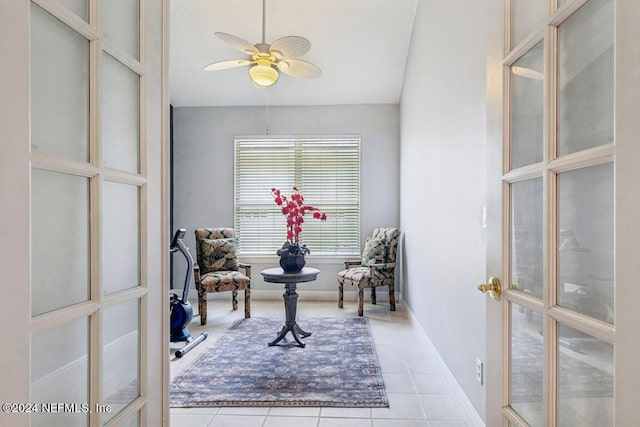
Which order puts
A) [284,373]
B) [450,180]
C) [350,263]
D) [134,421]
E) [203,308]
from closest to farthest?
[134,421], [450,180], [284,373], [203,308], [350,263]

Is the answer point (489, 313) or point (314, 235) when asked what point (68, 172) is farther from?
point (314, 235)

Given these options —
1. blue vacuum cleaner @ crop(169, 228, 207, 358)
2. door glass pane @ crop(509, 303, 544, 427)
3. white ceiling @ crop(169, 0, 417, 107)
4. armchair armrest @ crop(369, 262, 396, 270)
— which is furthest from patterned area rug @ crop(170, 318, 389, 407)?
white ceiling @ crop(169, 0, 417, 107)

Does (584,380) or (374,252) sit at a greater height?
(584,380)

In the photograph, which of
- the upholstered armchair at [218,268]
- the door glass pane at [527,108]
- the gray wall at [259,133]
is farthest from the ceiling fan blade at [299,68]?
the door glass pane at [527,108]

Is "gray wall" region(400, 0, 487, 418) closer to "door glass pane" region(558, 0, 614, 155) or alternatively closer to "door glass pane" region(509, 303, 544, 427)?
"door glass pane" region(509, 303, 544, 427)

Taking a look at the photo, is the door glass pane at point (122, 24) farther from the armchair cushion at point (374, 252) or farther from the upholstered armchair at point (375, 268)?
the armchair cushion at point (374, 252)

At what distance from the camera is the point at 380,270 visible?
4.58 meters

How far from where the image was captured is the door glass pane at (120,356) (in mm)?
1064

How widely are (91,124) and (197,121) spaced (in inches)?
188

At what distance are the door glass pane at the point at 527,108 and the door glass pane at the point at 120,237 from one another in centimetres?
118

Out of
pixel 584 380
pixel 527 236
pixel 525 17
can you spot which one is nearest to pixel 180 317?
pixel 527 236

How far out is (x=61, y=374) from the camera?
2.97ft

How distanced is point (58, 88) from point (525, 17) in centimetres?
123

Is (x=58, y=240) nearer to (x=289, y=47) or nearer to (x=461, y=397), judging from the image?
(x=461, y=397)
